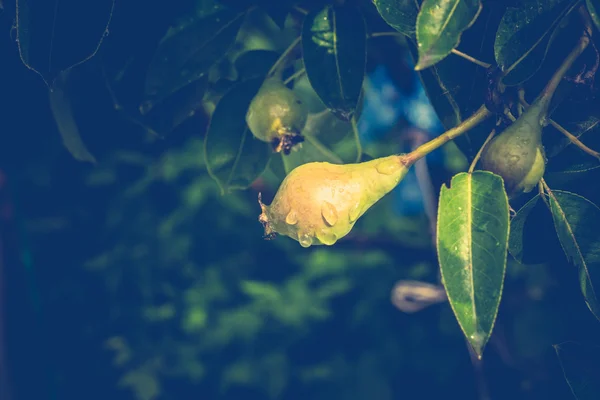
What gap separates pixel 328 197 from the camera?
0.69 meters

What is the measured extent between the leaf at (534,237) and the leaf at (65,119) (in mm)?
692

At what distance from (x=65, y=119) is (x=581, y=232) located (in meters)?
0.79

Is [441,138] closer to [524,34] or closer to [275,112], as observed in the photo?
[524,34]

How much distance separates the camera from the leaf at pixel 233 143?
0.95 m

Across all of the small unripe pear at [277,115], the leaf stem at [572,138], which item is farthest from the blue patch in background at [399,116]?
the leaf stem at [572,138]

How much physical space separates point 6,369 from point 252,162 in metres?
1.09

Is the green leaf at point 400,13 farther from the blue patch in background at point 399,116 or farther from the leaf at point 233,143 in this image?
the blue patch in background at point 399,116

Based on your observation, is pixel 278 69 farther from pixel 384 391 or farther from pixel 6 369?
pixel 384 391

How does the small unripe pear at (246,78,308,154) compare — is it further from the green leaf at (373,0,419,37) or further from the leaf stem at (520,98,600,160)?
the leaf stem at (520,98,600,160)

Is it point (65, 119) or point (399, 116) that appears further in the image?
point (399, 116)

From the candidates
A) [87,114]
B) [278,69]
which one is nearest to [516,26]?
[278,69]

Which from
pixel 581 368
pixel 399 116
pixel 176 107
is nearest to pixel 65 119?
pixel 176 107

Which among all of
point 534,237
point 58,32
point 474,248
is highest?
point 58,32

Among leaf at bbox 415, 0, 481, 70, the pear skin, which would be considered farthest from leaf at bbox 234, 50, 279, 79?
leaf at bbox 415, 0, 481, 70
